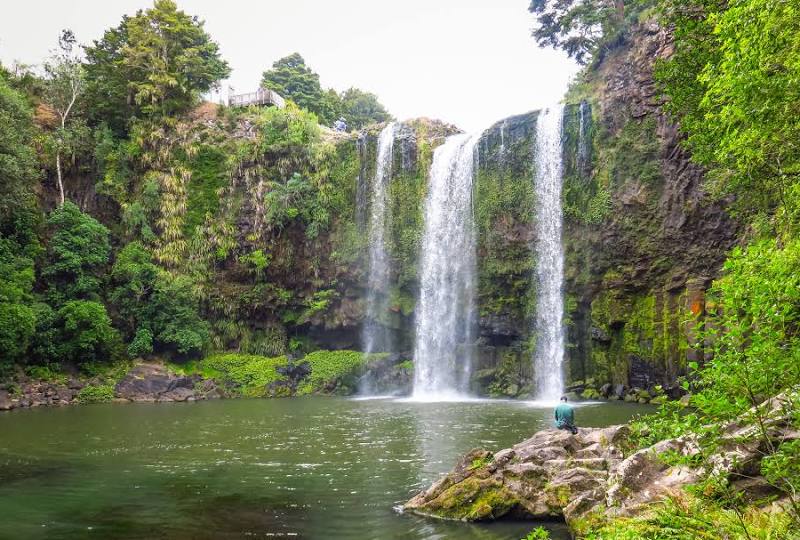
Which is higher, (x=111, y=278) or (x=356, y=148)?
(x=356, y=148)

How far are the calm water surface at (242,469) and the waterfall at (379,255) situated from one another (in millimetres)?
12260

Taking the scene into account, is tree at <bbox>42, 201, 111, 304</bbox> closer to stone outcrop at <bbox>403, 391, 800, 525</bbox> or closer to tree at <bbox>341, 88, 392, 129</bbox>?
stone outcrop at <bbox>403, 391, 800, 525</bbox>

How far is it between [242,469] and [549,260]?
2182cm

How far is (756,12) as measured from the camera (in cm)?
783

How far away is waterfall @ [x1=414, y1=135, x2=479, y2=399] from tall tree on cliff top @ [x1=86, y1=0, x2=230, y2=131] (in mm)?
18942

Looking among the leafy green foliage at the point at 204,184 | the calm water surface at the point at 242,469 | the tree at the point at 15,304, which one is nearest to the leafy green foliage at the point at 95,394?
the tree at the point at 15,304

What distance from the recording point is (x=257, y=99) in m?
44.6

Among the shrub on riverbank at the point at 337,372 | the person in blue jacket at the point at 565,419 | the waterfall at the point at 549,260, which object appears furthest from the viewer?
the shrub on riverbank at the point at 337,372

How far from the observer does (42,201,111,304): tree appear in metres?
32.0

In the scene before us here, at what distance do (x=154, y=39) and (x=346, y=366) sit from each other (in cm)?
2604

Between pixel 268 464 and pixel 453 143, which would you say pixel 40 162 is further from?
pixel 268 464

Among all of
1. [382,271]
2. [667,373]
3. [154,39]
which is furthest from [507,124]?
[154,39]

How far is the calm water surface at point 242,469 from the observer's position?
352 inches

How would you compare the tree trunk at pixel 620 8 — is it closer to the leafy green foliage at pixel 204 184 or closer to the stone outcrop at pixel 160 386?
the leafy green foliage at pixel 204 184
